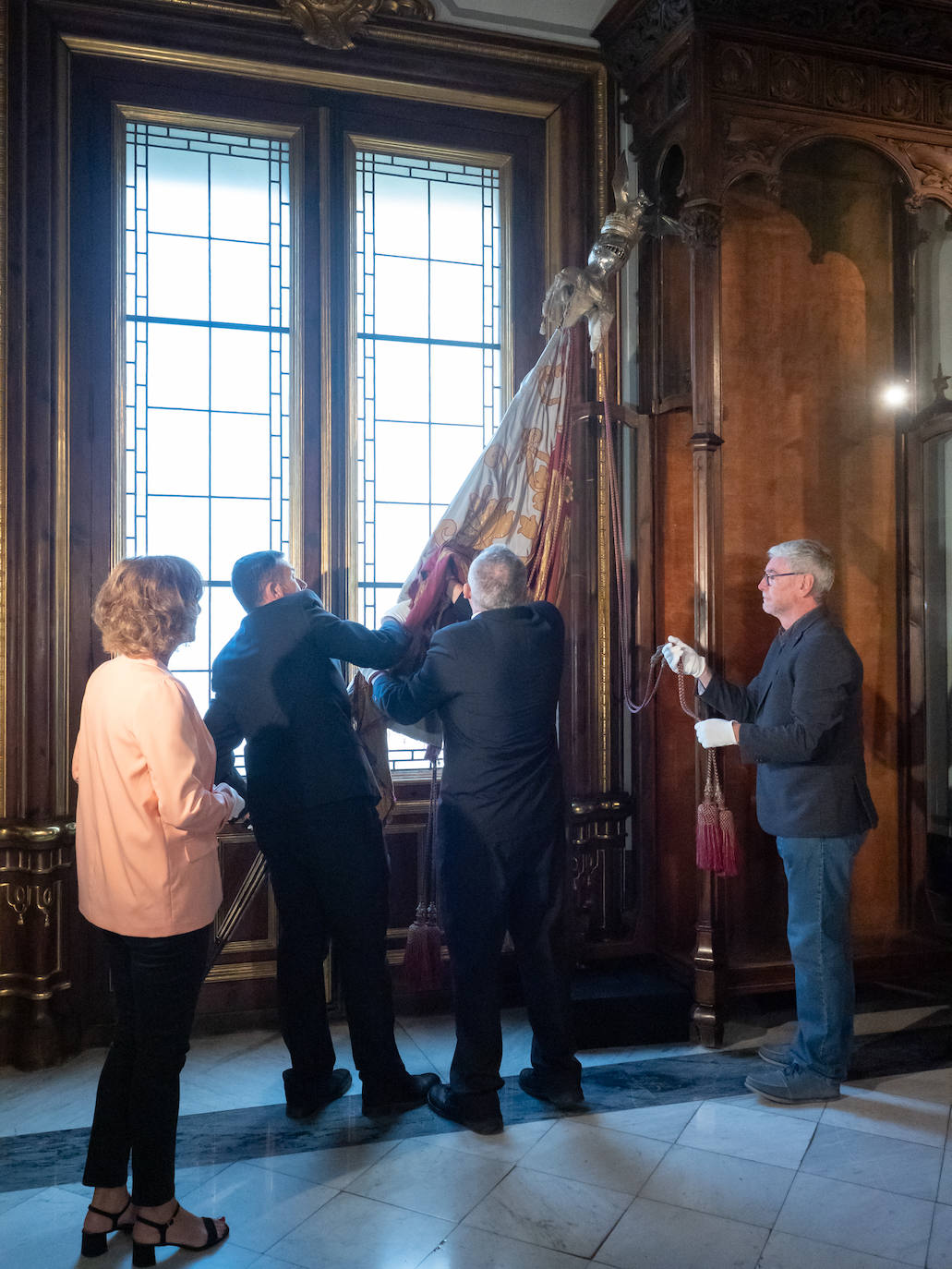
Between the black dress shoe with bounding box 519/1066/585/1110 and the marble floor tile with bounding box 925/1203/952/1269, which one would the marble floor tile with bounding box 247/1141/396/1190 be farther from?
the marble floor tile with bounding box 925/1203/952/1269

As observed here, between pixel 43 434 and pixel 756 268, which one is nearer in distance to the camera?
pixel 43 434

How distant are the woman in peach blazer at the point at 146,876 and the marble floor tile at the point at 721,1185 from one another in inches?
40.9

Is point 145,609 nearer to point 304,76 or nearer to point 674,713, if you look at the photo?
point 674,713

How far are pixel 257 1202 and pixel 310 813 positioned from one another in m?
0.92

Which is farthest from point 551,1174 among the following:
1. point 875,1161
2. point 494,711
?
point 494,711

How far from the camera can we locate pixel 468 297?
158 inches

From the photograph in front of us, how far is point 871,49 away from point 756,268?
81cm

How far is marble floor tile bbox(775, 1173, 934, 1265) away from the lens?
7.39ft

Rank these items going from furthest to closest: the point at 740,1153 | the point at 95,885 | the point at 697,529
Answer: the point at 697,529 → the point at 740,1153 → the point at 95,885

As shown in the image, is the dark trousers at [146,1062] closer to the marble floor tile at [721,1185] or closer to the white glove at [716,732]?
the marble floor tile at [721,1185]

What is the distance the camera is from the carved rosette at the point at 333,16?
12.1 ft

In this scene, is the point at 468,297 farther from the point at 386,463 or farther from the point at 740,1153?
the point at 740,1153

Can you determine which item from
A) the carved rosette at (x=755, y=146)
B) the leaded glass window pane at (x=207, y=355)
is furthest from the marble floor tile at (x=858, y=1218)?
the carved rosette at (x=755, y=146)

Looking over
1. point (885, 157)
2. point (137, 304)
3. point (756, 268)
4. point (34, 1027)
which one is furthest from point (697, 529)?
point (34, 1027)
